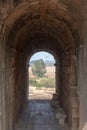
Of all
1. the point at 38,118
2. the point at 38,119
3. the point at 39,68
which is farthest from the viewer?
the point at 39,68

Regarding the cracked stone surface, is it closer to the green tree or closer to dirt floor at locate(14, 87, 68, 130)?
dirt floor at locate(14, 87, 68, 130)

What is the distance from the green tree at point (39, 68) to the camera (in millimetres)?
49781

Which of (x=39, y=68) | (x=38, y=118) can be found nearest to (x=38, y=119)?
(x=38, y=118)

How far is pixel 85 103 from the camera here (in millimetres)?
8156

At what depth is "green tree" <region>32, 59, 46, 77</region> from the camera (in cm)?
4978

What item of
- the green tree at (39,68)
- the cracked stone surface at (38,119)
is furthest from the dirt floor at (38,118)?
the green tree at (39,68)

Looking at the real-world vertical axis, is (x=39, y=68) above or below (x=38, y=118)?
above

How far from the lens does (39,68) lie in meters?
51.2

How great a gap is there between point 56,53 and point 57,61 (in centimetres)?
69

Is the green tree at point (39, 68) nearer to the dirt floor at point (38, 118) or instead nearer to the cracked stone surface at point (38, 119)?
the dirt floor at point (38, 118)

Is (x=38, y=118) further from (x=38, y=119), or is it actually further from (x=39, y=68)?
(x=39, y=68)

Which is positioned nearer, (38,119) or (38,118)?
(38,119)

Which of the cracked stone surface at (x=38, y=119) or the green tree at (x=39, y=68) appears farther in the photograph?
the green tree at (x=39, y=68)

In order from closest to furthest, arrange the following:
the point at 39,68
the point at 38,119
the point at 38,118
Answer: the point at 38,119
the point at 38,118
the point at 39,68
